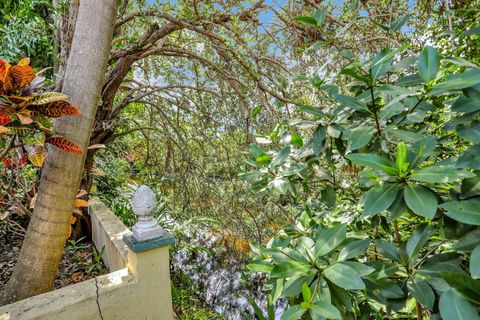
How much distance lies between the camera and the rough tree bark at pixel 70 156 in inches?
64.1

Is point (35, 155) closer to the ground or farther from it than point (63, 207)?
farther from it

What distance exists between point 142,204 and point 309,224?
3.85 feet

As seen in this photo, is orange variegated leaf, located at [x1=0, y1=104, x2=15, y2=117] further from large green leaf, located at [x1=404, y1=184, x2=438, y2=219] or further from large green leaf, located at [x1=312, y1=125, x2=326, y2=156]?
large green leaf, located at [x1=404, y1=184, x2=438, y2=219]

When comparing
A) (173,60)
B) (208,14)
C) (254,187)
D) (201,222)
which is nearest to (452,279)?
(254,187)

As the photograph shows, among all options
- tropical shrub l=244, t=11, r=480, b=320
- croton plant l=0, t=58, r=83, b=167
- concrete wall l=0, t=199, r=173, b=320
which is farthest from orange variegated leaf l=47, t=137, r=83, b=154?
tropical shrub l=244, t=11, r=480, b=320

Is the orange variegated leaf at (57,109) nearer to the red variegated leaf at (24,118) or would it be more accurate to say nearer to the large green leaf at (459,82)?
the red variegated leaf at (24,118)

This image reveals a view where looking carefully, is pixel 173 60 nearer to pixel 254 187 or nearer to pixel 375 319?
pixel 254 187

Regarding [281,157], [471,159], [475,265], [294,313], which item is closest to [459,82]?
[471,159]

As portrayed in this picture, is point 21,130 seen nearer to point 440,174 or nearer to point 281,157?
point 281,157

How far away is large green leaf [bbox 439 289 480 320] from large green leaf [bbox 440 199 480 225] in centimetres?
18

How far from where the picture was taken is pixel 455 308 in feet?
1.98

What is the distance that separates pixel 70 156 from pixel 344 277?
165 centimetres

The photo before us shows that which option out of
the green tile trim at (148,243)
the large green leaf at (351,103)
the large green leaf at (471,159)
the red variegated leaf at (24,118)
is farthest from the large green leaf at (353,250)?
the red variegated leaf at (24,118)

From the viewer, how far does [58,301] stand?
5.51ft
